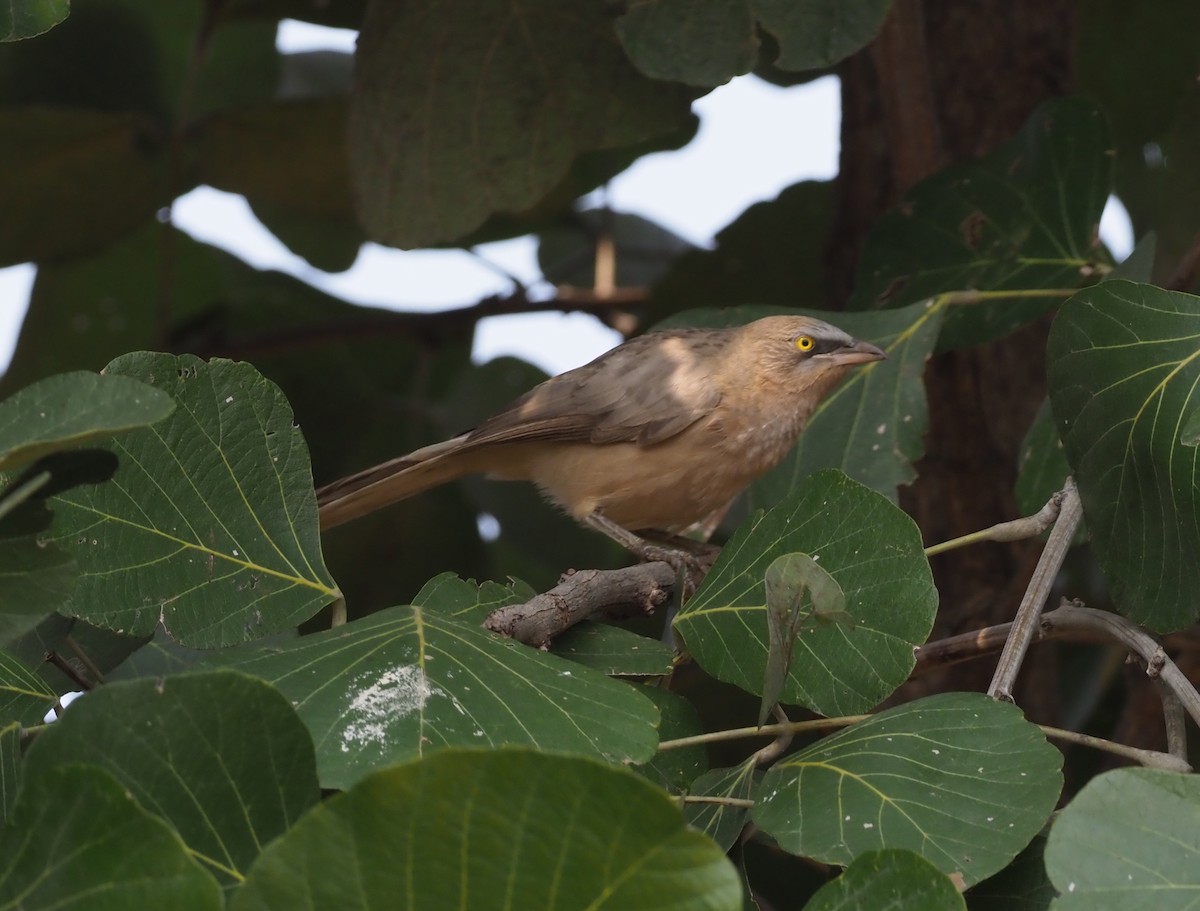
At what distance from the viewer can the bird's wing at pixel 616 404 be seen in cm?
356

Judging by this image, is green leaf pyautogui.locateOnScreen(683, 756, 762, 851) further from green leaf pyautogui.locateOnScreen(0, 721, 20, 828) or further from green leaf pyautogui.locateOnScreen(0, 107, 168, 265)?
green leaf pyautogui.locateOnScreen(0, 107, 168, 265)

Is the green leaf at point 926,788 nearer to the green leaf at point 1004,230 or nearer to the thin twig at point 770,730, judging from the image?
the thin twig at point 770,730

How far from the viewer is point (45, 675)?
2219mm

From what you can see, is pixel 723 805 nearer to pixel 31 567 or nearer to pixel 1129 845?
pixel 1129 845

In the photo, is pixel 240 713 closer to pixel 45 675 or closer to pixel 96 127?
pixel 45 675

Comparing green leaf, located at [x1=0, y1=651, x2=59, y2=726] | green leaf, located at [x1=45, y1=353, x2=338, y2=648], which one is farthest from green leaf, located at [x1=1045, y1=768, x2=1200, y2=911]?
green leaf, located at [x1=0, y1=651, x2=59, y2=726]

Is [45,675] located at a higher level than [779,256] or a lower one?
higher

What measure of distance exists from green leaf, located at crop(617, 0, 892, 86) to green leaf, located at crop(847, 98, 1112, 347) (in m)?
0.60

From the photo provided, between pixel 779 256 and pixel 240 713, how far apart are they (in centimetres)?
356

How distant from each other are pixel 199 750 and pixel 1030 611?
1155 millimetres

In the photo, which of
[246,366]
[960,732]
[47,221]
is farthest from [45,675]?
[47,221]

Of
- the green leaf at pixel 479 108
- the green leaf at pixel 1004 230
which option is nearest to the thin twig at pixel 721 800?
the green leaf at pixel 1004 230

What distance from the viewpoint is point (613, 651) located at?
2.15m

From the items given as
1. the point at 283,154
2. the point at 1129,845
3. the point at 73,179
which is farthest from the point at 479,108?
the point at 1129,845
